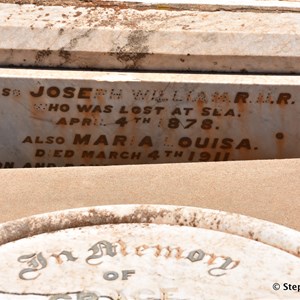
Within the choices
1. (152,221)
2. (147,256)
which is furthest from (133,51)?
(147,256)

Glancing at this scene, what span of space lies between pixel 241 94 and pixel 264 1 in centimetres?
94

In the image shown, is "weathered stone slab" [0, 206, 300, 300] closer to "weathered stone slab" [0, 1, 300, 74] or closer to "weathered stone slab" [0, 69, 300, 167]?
A: "weathered stone slab" [0, 69, 300, 167]

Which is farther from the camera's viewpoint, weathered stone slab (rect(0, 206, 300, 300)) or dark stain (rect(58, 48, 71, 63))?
dark stain (rect(58, 48, 71, 63))

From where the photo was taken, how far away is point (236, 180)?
11.3 feet

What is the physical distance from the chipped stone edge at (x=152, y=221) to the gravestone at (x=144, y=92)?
101 cm

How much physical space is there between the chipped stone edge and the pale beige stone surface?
1.69 feet

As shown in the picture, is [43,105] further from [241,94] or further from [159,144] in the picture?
[241,94]

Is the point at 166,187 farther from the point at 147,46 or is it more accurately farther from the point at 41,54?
the point at 41,54

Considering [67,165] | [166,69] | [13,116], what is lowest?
[67,165]

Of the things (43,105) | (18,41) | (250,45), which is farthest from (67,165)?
(250,45)

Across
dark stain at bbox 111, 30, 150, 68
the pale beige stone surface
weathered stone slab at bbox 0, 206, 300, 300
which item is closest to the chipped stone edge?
weathered stone slab at bbox 0, 206, 300, 300

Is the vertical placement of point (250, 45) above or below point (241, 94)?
above

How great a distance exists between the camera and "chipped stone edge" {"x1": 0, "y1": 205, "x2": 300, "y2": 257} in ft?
8.27

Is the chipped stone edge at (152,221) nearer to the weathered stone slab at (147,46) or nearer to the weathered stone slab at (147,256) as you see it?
the weathered stone slab at (147,256)
